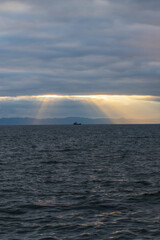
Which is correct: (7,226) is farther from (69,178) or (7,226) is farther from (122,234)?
(69,178)

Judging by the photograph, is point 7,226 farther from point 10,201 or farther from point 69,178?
point 69,178

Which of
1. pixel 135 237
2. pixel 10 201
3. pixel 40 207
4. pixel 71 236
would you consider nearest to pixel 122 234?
pixel 135 237

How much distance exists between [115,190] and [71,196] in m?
4.52

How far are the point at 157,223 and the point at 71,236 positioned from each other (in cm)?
541

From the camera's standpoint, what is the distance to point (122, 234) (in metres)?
16.6

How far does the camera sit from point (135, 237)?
16.2 metres

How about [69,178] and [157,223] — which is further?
[69,178]

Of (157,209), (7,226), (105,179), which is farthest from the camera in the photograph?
(105,179)

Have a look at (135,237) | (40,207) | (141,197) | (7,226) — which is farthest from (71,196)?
(135,237)

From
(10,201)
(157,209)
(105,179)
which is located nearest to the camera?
(157,209)

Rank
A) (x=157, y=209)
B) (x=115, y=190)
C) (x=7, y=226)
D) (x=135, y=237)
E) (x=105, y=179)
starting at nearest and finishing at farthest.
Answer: (x=135, y=237) → (x=7, y=226) → (x=157, y=209) → (x=115, y=190) → (x=105, y=179)

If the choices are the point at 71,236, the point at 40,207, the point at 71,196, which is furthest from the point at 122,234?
the point at 71,196

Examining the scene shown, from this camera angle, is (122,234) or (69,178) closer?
(122,234)

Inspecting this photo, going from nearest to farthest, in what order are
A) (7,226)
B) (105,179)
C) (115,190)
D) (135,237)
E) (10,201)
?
(135,237) < (7,226) < (10,201) < (115,190) < (105,179)
